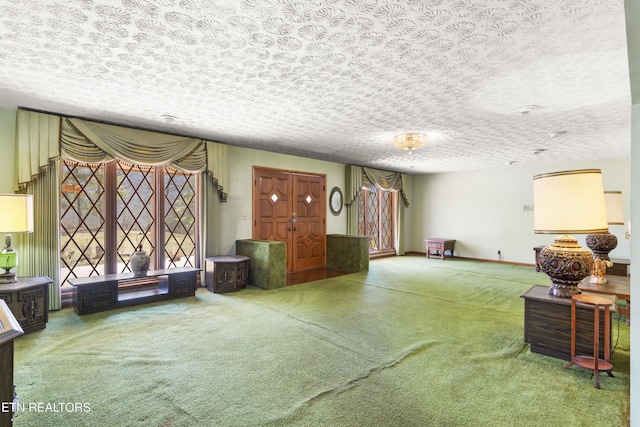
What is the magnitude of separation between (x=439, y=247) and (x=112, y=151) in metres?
6.50

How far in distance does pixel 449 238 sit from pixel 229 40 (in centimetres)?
709

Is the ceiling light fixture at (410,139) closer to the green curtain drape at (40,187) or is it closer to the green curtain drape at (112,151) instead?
the green curtain drape at (112,151)

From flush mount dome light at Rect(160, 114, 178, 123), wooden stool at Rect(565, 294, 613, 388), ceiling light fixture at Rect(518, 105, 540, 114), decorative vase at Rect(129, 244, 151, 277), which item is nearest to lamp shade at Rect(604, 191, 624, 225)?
ceiling light fixture at Rect(518, 105, 540, 114)

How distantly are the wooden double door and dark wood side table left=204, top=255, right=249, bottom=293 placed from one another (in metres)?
0.89

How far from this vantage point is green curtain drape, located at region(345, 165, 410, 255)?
6.77m

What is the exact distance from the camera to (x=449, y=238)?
7.83 metres

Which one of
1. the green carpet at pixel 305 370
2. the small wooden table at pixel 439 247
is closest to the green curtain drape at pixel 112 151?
the green carpet at pixel 305 370

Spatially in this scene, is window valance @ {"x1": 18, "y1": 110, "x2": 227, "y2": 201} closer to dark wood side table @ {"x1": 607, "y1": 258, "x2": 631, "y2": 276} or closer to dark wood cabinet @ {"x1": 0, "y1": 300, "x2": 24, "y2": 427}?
dark wood cabinet @ {"x1": 0, "y1": 300, "x2": 24, "y2": 427}

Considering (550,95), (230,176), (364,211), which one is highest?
(550,95)

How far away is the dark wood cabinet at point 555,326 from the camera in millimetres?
2213

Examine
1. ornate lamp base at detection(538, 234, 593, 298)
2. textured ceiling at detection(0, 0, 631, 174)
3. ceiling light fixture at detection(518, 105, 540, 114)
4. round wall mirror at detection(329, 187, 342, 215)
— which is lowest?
ornate lamp base at detection(538, 234, 593, 298)

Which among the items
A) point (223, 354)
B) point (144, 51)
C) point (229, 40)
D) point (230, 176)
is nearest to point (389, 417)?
point (223, 354)

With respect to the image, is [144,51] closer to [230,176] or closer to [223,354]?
[223,354]

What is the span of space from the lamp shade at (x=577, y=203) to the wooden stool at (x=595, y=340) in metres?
0.46
